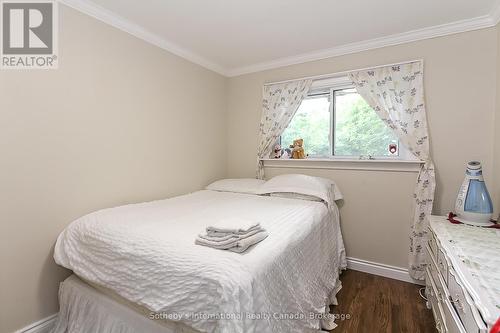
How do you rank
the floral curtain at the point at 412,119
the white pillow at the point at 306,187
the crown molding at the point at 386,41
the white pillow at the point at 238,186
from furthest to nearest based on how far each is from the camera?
1. the white pillow at the point at 238,186
2. the white pillow at the point at 306,187
3. the floral curtain at the point at 412,119
4. the crown molding at the point at 386,41

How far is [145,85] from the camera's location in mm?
2305

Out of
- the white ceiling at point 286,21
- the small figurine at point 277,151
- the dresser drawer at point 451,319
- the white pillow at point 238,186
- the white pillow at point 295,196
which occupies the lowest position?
the dresser drawer at point 451,319

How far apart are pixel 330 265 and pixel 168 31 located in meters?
2.65

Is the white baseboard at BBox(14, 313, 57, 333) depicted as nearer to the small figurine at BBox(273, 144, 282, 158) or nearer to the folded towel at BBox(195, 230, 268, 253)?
the folded towel at BBox(195, 230, 268, 253)

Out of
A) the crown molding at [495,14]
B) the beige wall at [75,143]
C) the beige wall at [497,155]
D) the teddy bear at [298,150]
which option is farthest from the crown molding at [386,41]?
the beige wall at [75,143]

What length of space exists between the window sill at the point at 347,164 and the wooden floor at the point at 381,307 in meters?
1.13

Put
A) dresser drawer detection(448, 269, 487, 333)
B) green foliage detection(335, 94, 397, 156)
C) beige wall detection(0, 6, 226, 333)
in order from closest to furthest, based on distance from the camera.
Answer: dresser drawer detection(448, 269, 487, 333), beige wall detection(0, 6, 226, 333), green foliage detection(335, 94, 397, 156)

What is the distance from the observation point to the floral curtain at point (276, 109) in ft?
9.36

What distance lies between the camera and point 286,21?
2.08 meters

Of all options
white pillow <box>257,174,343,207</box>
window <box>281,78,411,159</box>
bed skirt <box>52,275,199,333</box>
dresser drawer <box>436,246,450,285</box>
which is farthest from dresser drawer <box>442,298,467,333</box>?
window <box>281,78,411,159</box>

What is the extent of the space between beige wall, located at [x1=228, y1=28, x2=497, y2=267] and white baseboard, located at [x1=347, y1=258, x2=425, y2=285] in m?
0.05

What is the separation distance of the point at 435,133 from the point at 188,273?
8.07ft

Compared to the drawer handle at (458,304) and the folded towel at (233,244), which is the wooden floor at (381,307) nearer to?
the drawer handle at (458,304)

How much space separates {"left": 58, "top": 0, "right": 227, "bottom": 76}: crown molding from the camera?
5.94 ft
